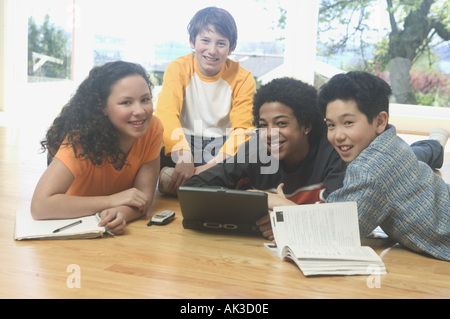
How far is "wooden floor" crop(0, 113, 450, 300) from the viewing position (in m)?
1.31

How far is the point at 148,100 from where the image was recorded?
190cm

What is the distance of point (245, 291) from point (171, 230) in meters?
0.54

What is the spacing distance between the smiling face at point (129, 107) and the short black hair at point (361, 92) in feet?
2.00

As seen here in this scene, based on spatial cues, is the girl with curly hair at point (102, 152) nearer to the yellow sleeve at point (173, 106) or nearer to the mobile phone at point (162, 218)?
the mobile phone at point (162, 218)

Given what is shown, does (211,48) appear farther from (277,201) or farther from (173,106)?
(277,201)

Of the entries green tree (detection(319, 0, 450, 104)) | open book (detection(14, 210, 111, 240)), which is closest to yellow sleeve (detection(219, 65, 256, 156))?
open book (detection(14, 210, 111, 240))

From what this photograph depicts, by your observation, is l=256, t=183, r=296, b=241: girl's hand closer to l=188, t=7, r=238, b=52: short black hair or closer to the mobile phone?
the mobile phone

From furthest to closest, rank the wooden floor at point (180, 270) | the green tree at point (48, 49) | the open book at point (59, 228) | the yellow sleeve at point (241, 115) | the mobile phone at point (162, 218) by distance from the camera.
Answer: the green tree at point (48, 49) < the yellow sleeve at point (241, 115) < the mobile phone at point (162, 218) < the open book at point (59, 228) < the wooden floor at point (180, 270)

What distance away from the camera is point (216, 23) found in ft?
8.07

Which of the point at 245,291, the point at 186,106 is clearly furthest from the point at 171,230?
the point at 186,106

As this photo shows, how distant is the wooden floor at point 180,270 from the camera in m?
1.31

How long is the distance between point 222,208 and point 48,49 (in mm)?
4054

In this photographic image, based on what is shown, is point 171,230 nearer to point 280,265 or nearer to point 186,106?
point 280,265

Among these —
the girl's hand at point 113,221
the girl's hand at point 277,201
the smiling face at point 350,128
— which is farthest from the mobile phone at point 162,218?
the smiling face at point 350,128
